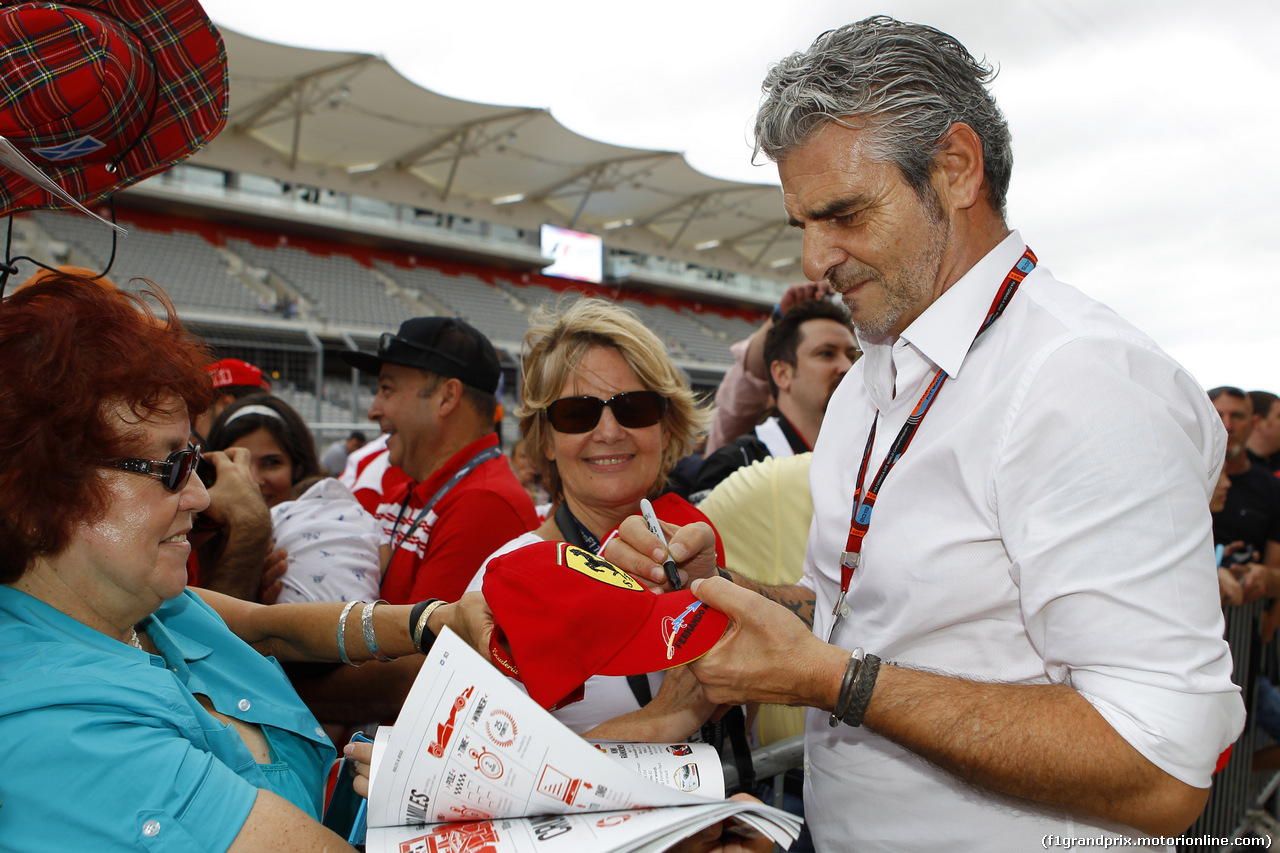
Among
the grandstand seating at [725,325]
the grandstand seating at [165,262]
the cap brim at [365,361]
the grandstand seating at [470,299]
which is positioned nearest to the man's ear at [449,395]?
the cap brim at [365,361]

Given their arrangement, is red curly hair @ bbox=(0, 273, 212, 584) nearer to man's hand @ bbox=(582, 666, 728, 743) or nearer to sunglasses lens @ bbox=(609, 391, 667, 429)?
man's hand @ bbox=(582, 666, 728, 743)

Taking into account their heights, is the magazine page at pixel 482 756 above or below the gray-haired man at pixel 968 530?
below

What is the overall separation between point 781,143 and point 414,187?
28.4m

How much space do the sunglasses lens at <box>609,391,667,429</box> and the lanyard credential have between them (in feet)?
2.52

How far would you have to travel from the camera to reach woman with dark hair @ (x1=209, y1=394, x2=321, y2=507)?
3.26m

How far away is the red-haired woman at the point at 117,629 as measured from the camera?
1058 mm

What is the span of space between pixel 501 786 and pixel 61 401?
0.95m

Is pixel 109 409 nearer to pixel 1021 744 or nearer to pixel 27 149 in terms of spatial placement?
pixel 27 149

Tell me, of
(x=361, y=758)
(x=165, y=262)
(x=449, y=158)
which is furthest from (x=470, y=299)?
(x=361, y=758)

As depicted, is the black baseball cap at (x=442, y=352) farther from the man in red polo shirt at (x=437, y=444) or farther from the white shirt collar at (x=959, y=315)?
the white shirt collar at (x=959, y=315)

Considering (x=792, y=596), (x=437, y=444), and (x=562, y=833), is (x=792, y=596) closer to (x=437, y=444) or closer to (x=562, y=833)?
(x=562, y=833)

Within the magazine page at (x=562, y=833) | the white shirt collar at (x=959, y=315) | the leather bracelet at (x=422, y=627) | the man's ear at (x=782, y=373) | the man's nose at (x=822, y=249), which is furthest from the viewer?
the man's ear at (x=782, y=373)

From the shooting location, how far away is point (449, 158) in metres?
25.9

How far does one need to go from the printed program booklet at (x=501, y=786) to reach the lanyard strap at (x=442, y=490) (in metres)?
1.93
